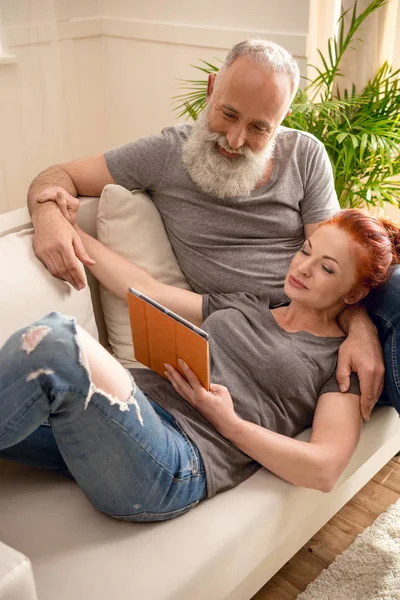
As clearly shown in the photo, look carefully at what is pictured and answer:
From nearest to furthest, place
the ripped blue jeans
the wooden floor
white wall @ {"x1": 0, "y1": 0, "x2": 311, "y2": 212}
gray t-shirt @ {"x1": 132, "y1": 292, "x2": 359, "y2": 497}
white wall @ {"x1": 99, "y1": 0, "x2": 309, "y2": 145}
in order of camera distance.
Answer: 1. the ripped blue jeans
2. gray t-shirt @ {"x1": 132, "y1": 292, "x2": 359, "y2": 497}
3. the wooden floor
4. white wall @ {"x1": 99, "y1": 0, "x2": 309, "y2": 145}
5. white wall @ {"x1": 0, "y1": 0, "x2": 311, "y2": 212}

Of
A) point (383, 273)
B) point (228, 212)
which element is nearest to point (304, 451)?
point (383, 273)

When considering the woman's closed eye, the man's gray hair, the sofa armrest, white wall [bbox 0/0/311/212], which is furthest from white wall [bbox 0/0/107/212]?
the sofa armrest

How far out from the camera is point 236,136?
1.70 m

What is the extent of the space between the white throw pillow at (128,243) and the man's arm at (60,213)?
0.09 metres

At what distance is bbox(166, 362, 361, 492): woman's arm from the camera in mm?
1312

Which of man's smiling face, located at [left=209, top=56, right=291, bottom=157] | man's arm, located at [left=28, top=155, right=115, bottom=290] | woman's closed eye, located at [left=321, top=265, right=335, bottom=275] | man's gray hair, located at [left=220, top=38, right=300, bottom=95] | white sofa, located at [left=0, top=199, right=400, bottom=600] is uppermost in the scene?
man's gray hair, located at [left=220, top=38, right=300, bottom=95]

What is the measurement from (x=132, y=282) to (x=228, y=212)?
1.10 ft

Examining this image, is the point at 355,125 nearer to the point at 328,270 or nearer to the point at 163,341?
the point at 328,270

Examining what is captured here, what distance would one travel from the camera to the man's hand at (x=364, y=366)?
1.46 meters

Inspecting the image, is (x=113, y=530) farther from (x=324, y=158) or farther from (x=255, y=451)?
(x=324, y=158)

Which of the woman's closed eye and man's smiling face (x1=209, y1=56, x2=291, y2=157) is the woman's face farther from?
man's smiling face (x1=209, y1=56, x2=291, y2=157)

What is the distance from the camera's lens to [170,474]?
4.01 feet

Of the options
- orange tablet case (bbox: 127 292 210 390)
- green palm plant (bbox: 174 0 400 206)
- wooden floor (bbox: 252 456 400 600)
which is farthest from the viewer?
green palm plant (bbox: 174 0 400 206)

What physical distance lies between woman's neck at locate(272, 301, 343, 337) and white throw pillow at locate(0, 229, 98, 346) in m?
0.51
